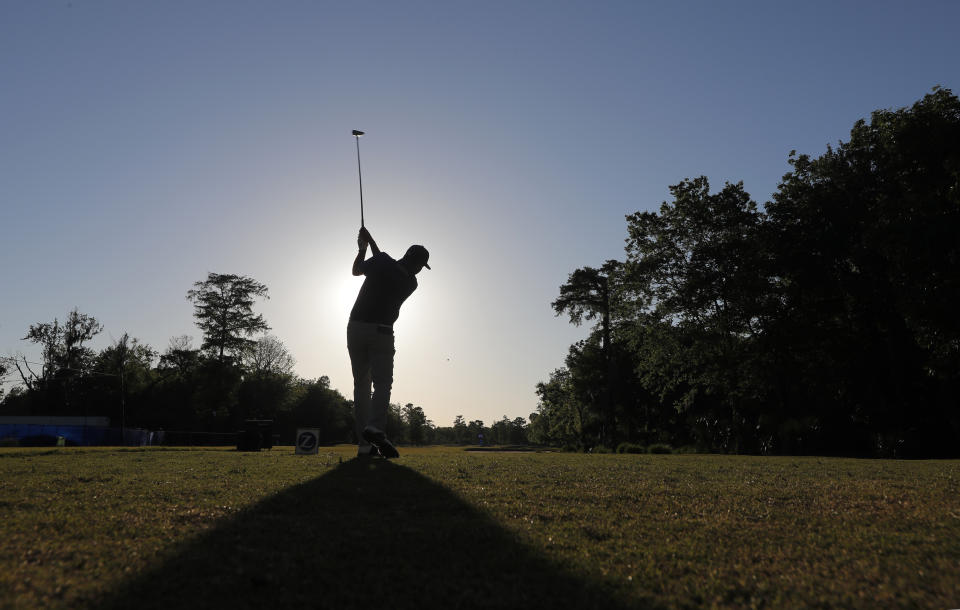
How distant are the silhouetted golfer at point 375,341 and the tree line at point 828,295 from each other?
23699mm

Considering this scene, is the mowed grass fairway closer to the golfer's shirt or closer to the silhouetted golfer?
the silhouetted golfer

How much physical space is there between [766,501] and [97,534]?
204 inches

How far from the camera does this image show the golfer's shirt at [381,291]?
9414 millimetres

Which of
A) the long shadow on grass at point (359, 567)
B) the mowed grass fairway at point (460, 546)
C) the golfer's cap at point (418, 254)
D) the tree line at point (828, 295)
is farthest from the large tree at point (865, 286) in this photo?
the long shadow on grass at point (359, 567)

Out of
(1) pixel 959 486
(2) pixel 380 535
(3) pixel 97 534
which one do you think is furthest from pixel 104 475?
(1) pixel 959 486

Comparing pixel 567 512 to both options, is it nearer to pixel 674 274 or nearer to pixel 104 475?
pixel 104 475

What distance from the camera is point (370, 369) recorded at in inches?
376

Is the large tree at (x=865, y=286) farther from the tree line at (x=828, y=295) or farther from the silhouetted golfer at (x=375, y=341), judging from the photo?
the silhouetted golfer at (x=375, y=341)

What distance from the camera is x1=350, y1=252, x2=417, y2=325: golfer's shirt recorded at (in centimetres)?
941

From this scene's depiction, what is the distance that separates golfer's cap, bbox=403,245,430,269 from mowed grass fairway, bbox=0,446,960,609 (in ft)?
15.4

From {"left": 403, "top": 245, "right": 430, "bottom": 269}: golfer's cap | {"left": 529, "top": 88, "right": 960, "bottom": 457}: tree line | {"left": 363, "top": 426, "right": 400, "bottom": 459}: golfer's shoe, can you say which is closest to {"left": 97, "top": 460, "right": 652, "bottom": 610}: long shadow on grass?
{"left": 363, "top": 426, "right": 400, "bottom": 459}: golfer's shoe

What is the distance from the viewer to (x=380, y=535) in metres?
3.56

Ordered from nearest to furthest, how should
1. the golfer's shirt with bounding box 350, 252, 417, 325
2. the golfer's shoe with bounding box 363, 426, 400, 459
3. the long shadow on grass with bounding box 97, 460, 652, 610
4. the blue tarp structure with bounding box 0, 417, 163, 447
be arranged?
the long shadow on grass with bounding box 97, 460, 652, 610 < the golfer's shoe with bounding box 363, 426, 400, 459 < the golfer's shirt with bounding box 350, 252, 417, 325 < the blue tarp structure with bounding box 0, 417, 163, 447

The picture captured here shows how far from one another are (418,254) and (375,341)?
1.72m
